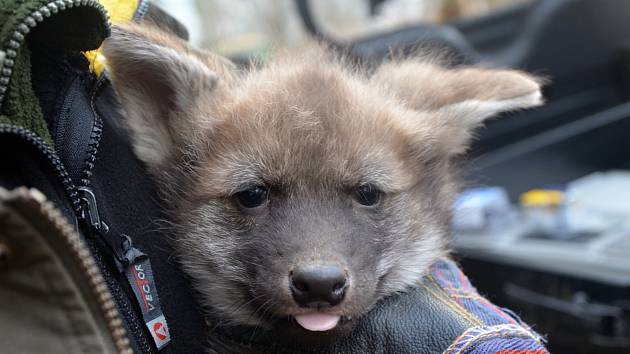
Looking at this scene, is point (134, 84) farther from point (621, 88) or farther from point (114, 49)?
point (621, 88)

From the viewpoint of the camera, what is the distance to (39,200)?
3.49 ft

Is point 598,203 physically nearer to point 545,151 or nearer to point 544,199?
point 544,199

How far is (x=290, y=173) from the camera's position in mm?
1835

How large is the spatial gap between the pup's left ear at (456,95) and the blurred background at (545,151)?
0.81 feet

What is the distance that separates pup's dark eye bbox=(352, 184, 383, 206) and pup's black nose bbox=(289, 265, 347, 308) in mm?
341

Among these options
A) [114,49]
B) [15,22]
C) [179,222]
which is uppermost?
[15,22]

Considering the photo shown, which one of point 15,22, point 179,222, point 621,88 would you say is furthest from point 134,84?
point 621,88

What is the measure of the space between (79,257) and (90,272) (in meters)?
0.04

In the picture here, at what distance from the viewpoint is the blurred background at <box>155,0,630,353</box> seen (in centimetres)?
329

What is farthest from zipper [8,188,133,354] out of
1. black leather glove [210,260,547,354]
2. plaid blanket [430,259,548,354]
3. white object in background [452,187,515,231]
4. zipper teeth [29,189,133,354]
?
white object in background [452,187,515,231]

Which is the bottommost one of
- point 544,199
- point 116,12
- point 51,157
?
point 544,199

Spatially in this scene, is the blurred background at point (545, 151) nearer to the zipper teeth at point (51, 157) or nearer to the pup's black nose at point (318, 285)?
the pup's black nose at point (318, 285)

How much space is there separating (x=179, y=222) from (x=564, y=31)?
13.3 ft

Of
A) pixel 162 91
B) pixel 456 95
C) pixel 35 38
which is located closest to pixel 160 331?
pixel 35 38
